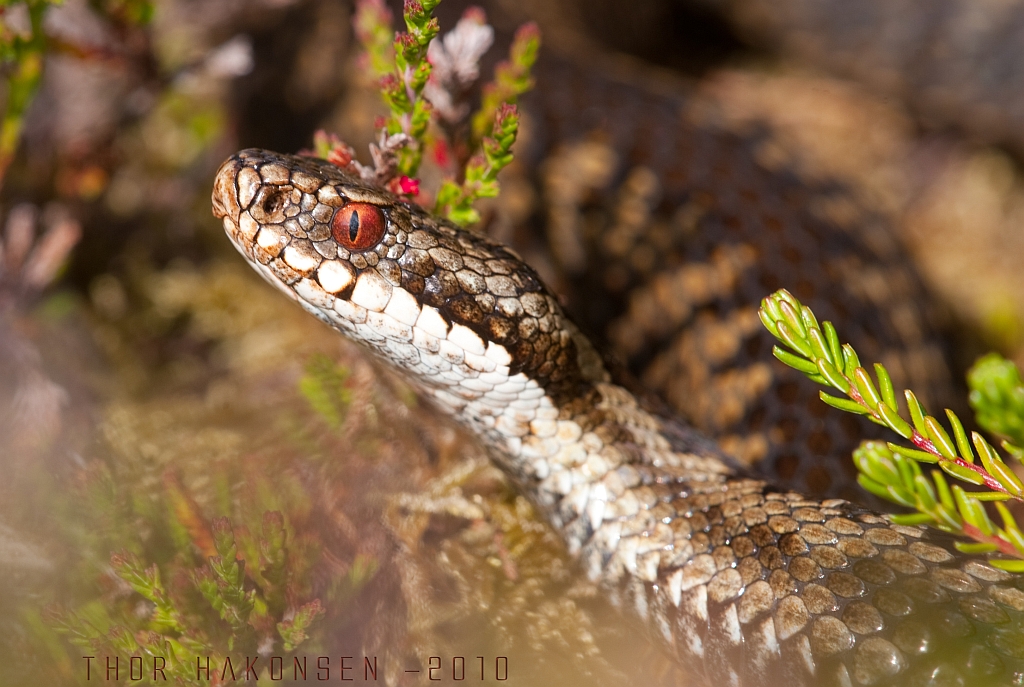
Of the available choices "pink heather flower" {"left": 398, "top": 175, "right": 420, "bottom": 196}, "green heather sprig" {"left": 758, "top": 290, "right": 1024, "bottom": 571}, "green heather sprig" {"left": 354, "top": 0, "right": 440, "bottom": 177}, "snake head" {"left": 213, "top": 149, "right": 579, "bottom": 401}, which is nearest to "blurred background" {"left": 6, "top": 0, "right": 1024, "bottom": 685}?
"green heather sprig" {"left": 354, "top": 0, "right": 440, "bottom": 177}

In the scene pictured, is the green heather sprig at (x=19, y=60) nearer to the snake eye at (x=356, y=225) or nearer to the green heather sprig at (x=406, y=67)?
the green heather sprig at (x=406, y=67)

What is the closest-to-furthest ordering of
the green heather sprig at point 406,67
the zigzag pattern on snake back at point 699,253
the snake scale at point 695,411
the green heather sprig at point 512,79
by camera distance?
the green heather sprig at point 406,67, the snake scale at point 695,411, the green heather sprig at point 512,79, the zigzag pattern on snake back at point 699,253

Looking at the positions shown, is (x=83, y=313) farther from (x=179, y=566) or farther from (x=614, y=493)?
(x=614, y=493)

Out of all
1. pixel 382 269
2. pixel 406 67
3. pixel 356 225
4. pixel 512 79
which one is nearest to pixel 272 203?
pixel 356 225

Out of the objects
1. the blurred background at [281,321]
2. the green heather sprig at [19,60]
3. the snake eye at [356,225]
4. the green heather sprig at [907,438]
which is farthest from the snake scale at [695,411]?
the green heather sprig at [19,60]

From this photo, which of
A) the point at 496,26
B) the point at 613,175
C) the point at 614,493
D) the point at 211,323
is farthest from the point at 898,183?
the point at 211,323

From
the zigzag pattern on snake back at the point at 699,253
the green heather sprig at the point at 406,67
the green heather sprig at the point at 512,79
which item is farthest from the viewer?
the zigzag pattern on snake back at the point at 699,253

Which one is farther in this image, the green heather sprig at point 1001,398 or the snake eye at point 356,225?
the snake eye at point 356,225

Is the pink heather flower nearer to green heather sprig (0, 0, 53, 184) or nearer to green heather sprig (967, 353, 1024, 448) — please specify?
green heather sprig (0, 0, 53, 184)
